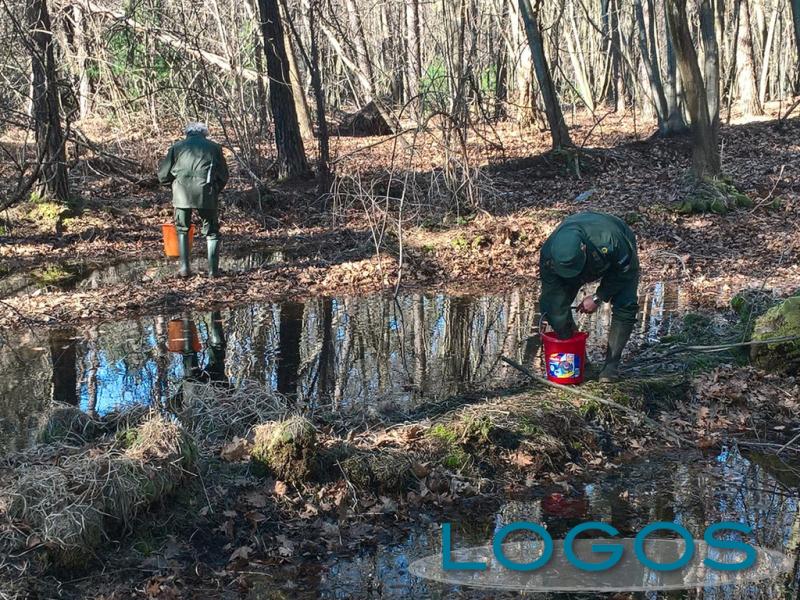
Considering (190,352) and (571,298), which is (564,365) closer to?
(571,298)

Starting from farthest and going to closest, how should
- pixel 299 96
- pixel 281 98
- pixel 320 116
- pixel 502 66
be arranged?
1. pixel 502 66
2. pixel 299 96
3. pixel 281 98
4. pixel 320 116

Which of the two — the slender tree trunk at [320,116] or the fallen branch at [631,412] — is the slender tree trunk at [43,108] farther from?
the fallen branch at [631,412]

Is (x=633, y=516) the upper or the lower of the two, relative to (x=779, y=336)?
lower

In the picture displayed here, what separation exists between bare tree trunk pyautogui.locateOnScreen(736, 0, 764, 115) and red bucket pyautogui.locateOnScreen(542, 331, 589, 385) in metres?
22.8

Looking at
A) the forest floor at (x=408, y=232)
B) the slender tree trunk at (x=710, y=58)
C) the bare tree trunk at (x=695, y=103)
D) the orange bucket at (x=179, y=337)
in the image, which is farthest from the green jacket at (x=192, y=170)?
the slender tree trunk at (x=710, y=58)

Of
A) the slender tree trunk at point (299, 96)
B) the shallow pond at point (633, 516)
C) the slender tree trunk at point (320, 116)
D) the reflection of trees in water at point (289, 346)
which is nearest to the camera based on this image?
the shallow pond at point (633, 516)

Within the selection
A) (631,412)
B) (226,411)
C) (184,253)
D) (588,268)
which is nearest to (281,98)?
(184,253)

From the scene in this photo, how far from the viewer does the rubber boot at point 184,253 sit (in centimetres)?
1207

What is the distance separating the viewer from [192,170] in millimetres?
11562

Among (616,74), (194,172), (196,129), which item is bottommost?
(194,172)

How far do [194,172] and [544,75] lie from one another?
995 cm

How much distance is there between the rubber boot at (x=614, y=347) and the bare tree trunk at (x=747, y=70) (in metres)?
22.4

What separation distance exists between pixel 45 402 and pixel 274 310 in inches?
141

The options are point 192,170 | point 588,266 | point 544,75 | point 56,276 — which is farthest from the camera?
point 544,75
